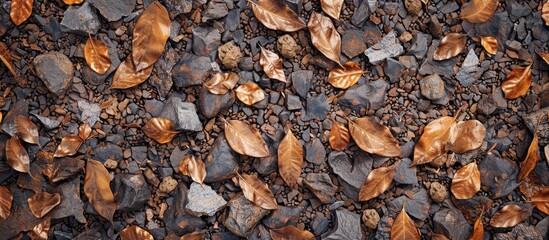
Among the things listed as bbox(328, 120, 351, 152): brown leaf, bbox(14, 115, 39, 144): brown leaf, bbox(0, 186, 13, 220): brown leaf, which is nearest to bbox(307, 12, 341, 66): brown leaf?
bbox(328, 120, 351, 152): brown leaf

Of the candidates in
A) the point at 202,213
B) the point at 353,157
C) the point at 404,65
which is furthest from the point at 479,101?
the point at 202,213

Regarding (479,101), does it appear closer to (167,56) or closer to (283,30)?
(283,30)

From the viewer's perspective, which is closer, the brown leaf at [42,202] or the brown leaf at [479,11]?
the brown leaf at [42,202]

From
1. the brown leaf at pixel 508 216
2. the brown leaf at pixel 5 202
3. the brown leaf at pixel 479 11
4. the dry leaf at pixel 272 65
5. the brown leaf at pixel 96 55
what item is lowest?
the brown leaf at pixel 508 216

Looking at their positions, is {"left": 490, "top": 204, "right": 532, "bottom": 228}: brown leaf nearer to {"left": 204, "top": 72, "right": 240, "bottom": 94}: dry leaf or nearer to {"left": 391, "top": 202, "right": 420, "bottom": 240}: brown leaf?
{"left": 391, "top": 202, "right": 420, "bottom": 240}: brown leaf

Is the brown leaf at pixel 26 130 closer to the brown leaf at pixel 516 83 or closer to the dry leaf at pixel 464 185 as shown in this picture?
the dry leaf at pixel 464 185

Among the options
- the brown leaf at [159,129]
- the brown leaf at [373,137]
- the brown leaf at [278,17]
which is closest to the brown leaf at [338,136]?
the brown leaf at [373,137]

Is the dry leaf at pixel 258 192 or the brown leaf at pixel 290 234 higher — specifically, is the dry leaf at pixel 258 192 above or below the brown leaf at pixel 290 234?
above

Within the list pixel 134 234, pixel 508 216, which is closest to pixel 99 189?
pixel 134 234
